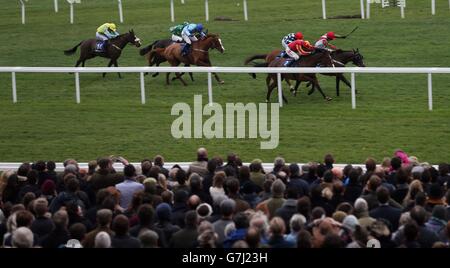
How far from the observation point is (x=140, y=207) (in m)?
10.4

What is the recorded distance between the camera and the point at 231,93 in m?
21.3

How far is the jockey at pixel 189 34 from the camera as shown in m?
23.2

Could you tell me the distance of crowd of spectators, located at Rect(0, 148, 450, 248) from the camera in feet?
→ 32.2

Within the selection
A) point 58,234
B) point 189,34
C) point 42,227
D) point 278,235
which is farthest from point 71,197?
point 189,34

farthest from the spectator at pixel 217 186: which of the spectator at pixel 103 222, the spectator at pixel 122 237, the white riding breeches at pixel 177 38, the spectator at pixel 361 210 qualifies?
the white riding breeches at pixel 177 38

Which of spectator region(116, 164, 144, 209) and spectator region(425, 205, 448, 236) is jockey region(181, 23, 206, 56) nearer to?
spectator region(116, 164, 144, 209)

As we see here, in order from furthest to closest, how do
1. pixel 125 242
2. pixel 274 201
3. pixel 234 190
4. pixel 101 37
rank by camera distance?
1. pixel 101 37
2. pixel 234 190
3. pixel 274 201
4. pixel 125 242

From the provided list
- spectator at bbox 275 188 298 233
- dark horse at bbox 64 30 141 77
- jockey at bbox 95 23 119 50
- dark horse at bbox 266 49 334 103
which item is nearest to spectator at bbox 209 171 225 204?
spectator at bbox 275 188 298 233

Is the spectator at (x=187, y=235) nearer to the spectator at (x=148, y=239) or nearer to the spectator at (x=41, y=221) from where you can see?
the spectator at (x=148, y=239)

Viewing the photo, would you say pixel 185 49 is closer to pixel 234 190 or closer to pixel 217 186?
pixel 217 186

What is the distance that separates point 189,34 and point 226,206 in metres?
13.1

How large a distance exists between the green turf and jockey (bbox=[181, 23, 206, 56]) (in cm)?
65

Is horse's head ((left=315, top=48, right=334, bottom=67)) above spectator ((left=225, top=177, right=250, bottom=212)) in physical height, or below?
above
